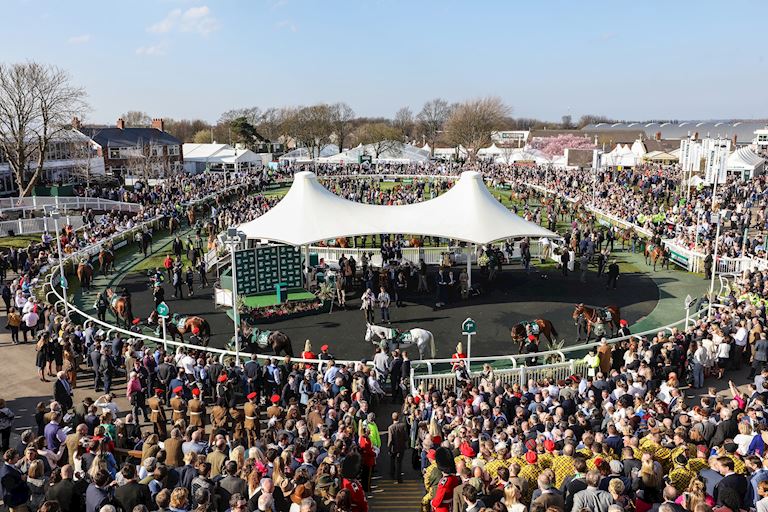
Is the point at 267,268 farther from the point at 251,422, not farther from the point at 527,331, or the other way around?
the point at 251,422

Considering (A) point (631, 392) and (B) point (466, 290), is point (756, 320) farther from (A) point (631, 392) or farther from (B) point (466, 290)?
(B) point (466, 290)

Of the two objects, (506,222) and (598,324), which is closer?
(598,324)

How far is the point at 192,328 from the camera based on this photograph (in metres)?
15.1

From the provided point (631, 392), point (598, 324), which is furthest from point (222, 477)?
point (598, 324)

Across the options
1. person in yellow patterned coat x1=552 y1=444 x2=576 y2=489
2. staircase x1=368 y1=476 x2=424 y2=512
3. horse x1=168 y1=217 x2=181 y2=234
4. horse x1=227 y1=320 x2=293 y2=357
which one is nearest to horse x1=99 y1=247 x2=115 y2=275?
horse x1=168 y1=217 x2=181 y2=234

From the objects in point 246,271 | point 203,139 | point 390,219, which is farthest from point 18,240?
point 203,139

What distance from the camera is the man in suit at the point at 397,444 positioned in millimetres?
9062

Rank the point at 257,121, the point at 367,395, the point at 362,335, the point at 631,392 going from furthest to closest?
the point at 257,121 < the point at 362,335 < the point at 367,395 < the point at 631,392

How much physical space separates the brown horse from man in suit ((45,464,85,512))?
719 cm

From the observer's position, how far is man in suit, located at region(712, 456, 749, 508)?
609 centimetres

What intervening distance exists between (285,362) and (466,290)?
29.5 ft

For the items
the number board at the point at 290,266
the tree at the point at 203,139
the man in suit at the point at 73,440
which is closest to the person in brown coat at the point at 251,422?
the man in suit at the point at 73,440

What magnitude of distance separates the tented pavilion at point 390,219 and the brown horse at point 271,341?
16.6ft

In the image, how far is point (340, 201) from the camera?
21906 mm
